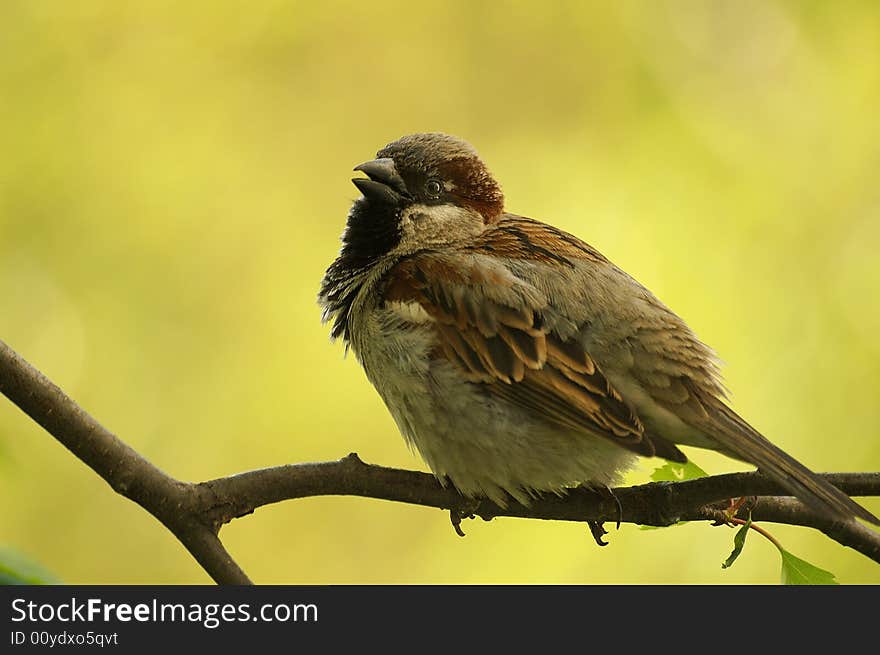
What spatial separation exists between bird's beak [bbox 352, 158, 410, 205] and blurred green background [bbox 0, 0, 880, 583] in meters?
2.22

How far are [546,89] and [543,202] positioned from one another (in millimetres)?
905

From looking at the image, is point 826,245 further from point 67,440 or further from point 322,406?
point 67,440

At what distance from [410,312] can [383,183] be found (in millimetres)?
504

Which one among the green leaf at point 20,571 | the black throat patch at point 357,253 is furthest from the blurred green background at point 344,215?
the green leaf at point 20,571

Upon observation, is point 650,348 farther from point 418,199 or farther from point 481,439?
point 418,199

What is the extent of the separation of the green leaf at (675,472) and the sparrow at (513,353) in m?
0.05

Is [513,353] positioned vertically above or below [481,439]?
above

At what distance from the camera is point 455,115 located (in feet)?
21.0

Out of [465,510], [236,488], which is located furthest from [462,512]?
[236,488]

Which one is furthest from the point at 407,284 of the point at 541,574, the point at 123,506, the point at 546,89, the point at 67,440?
the point at 546,89

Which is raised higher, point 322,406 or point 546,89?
point 546,89

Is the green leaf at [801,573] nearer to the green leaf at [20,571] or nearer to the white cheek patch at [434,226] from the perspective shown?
the white cheek patch at [434,226]

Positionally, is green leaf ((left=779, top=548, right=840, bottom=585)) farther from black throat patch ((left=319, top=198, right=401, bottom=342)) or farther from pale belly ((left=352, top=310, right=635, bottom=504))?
black throat patch ((left=319, top=198, right=401, bottom=342))

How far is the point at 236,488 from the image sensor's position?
244 cm
